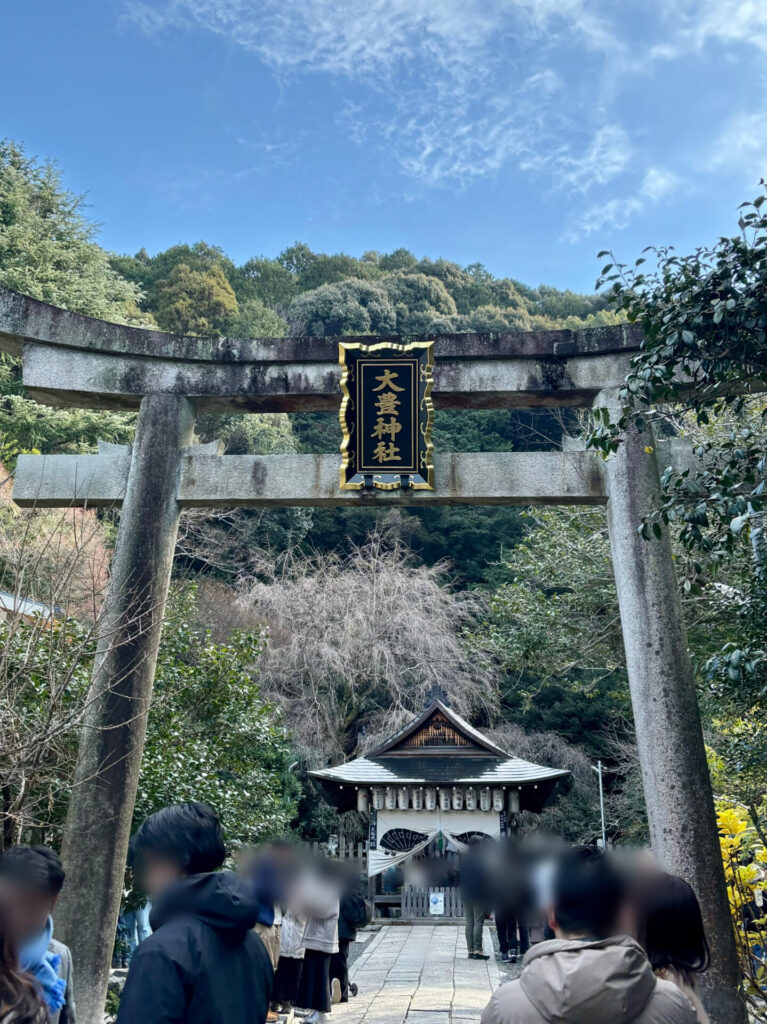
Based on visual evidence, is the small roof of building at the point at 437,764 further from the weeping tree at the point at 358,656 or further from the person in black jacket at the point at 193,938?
the person in black jacket at the point at 193,938

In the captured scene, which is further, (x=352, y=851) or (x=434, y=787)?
(x=352, y=851)

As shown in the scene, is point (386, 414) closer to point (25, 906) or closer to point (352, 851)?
point (25, 906)

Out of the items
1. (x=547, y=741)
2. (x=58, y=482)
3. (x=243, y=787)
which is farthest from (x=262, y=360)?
(x=547, y=741)

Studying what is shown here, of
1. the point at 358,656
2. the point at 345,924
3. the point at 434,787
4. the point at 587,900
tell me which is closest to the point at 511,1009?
the point at 587,900

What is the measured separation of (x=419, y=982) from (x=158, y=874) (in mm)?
9317

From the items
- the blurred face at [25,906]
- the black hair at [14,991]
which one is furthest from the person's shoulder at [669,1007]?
the blurred face at [25,906]

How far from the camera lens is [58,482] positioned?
746 centimetres

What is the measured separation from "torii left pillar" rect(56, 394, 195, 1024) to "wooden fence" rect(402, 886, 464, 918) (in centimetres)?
1320

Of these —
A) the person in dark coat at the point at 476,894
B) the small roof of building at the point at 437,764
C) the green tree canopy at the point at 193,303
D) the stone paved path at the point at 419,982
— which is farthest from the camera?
the green tree canopy at the point at 193,303

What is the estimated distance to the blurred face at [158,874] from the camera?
2176mm

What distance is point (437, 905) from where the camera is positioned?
698 inches

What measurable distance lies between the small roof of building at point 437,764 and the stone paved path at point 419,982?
281 centimetres

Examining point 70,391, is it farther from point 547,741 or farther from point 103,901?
point 547,741

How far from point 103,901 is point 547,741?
17.9 m
